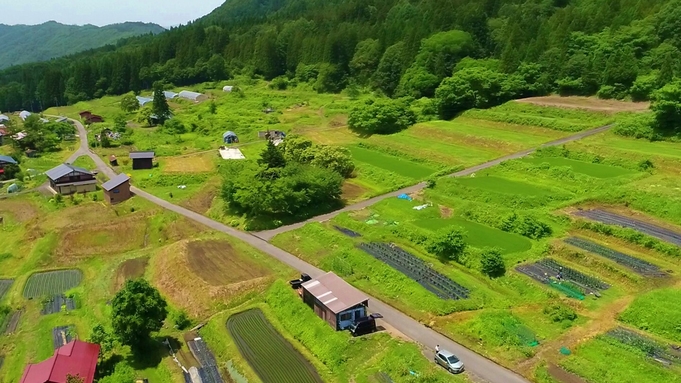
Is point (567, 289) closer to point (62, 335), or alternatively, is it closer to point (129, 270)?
point (62, 335)

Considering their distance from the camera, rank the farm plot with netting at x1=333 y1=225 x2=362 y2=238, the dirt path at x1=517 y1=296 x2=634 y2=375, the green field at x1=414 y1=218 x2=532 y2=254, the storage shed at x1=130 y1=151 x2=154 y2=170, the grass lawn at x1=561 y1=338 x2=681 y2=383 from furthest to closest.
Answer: the storage shed at x1=130 y1=151 x2=154 y2=170, the farm plot with netting at x1=333 y1=225 x2=362 y2=238, the green field at x1=414 y1=218 x2=532 y2=254, the dirt path at x1=517 y1=296 x2=634 y2=375, the grass lawn at x1=561 y1=338 x2=681 y2=383

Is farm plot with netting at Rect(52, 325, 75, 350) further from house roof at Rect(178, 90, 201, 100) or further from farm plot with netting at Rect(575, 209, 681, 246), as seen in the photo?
house roof at Rect(178, 90, 201, 100)

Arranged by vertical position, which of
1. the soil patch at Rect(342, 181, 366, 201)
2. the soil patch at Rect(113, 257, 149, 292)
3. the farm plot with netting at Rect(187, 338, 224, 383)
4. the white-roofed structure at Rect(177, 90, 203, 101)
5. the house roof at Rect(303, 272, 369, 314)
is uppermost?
the house roof at Rect(303, 272, 369, 314)

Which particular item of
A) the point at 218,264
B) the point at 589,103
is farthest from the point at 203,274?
the point at 589,103

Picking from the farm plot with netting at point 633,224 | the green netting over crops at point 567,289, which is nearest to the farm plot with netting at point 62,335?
the green netting over crops at point 567,289

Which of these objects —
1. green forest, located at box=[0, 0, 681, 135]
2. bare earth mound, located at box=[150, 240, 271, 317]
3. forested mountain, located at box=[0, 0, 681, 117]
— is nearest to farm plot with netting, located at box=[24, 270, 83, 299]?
bare earth mound, located at box=[150, 240, 271, 317]

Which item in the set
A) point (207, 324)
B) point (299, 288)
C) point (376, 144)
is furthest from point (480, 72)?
point (207, 324)

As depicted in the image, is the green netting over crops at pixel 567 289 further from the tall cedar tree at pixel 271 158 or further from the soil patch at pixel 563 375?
the tall cedar tree at pixel 271 158

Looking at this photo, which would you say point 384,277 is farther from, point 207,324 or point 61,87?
point 61,87

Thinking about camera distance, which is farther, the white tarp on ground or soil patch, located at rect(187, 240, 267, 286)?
the white tarp on ground
